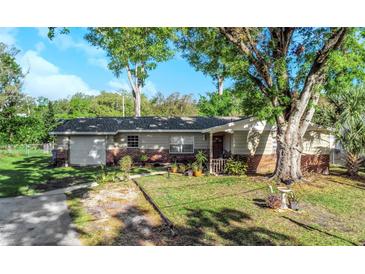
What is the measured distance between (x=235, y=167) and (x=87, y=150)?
31.0 ft

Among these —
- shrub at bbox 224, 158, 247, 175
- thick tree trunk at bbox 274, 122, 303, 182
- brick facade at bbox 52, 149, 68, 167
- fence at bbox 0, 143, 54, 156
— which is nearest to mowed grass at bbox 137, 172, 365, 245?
thick tree trunk at bbox 274, 122, 303, 182

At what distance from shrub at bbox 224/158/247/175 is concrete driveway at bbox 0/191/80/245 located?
23.5 feet

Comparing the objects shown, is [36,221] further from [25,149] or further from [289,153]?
[25,149]

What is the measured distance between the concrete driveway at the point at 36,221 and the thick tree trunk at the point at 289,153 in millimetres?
7638

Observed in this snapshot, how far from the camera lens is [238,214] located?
6.80m

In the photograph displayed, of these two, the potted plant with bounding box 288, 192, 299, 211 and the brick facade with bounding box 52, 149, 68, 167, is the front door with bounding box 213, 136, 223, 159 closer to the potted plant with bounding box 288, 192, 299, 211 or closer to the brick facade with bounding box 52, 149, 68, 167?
the brick facade with bounding box 52, 149, 68, 167

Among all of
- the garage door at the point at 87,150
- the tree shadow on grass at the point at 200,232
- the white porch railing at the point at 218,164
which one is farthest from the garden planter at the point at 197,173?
the garage door at the point at 87,150

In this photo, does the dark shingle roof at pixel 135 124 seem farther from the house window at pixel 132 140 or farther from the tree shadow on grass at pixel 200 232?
the tree shadow on grass at pixel 200 232

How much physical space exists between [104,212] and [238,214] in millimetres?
3405

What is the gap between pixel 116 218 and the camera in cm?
660
